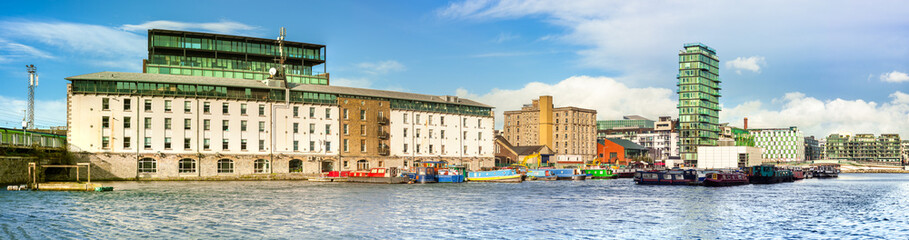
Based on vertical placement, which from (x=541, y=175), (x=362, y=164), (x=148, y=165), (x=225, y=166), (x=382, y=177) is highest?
(x=148, y=165)

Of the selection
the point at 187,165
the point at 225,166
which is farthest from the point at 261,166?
the point at 187,165

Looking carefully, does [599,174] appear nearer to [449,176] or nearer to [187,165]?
[449,176]

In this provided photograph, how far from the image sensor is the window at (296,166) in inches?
4190

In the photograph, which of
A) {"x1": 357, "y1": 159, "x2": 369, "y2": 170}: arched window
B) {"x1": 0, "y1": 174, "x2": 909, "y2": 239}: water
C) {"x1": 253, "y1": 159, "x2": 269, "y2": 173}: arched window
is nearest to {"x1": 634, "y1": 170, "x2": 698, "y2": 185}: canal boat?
{"x1": 0, "y1": 174, "x2": 909, "y2": 239}: water

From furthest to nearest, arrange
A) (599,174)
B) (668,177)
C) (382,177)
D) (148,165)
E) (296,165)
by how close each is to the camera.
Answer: (599,174) < (296,165) < (668,177) < (148,165) < (382,177)

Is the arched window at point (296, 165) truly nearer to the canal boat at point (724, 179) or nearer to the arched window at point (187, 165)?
the arched window at point (187, 165)

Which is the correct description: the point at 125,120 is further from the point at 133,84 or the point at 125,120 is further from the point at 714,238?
the point at 714,238

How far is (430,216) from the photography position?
4731 centimetres

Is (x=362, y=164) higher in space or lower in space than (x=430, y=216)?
higher

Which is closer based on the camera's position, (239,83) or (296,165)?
(239,83)

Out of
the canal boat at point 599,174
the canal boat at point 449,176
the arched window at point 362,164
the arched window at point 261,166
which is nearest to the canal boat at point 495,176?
the canal boat at point 449,176

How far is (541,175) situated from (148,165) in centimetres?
5805

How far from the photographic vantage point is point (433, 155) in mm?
124875

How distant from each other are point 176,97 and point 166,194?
1448 inches
